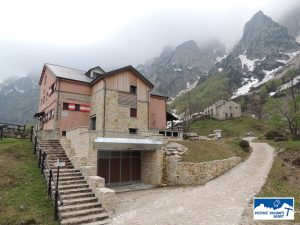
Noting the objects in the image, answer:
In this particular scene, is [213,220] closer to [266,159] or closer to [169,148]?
[169,148]

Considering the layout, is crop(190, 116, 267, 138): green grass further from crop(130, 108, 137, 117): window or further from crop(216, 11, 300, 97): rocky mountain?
crop(216, 11, 300, 97): rocky mountain

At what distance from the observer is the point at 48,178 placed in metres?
14.8

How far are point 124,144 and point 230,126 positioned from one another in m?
55.8

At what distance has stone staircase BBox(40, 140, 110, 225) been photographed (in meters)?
11.7

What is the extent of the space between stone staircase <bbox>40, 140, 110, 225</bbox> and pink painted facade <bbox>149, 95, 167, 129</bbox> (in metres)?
17.2

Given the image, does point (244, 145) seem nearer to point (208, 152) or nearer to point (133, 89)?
point (208, 152)

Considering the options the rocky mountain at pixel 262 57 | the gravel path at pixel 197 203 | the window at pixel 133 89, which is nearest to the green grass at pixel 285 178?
the gravel path at pixel 197 203

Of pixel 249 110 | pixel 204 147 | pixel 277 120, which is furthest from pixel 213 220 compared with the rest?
pixel 249 110

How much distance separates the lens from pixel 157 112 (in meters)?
34.6

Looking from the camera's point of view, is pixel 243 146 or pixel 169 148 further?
pixel 243 146

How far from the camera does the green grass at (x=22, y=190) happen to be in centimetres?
1155

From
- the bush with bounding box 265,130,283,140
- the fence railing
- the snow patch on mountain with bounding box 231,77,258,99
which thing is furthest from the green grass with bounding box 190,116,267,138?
the snow patch on mountain with bounding box 231,77,258,99

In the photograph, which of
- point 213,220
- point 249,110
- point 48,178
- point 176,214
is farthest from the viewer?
point 249,110

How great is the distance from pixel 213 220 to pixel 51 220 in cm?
716
